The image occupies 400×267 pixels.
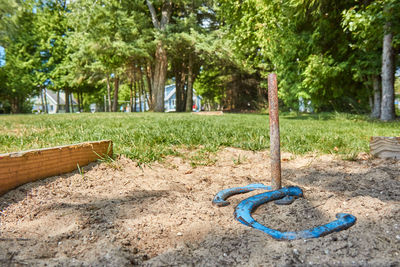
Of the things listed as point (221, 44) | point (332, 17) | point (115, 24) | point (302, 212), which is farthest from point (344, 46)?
point (115, 24)

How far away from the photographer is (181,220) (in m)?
1.56

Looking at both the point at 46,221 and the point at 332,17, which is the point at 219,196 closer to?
the point at 46,221

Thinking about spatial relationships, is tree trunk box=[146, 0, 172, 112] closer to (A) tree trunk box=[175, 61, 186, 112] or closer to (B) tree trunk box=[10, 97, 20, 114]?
(A) tree trunk box=[175, 61, 186, 112]

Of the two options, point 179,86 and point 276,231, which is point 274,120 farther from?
point 179,86

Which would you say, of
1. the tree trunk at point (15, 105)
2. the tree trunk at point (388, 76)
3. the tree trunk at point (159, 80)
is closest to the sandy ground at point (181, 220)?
the tree trunk at point (388, 76)

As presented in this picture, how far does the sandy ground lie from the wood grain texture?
36 centimetres

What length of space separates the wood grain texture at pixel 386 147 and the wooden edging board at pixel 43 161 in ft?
10.2

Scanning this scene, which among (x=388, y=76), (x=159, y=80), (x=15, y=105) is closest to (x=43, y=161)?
(x=388, y=76)

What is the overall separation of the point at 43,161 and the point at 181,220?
135 centimetres

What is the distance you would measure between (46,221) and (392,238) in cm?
195

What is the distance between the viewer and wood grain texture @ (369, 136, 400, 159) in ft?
9.24

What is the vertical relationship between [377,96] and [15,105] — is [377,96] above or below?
below

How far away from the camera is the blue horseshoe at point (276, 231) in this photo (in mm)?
1325

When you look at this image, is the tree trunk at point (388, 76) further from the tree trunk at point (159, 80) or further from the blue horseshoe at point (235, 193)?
the tree trunk at point (159, 80)
